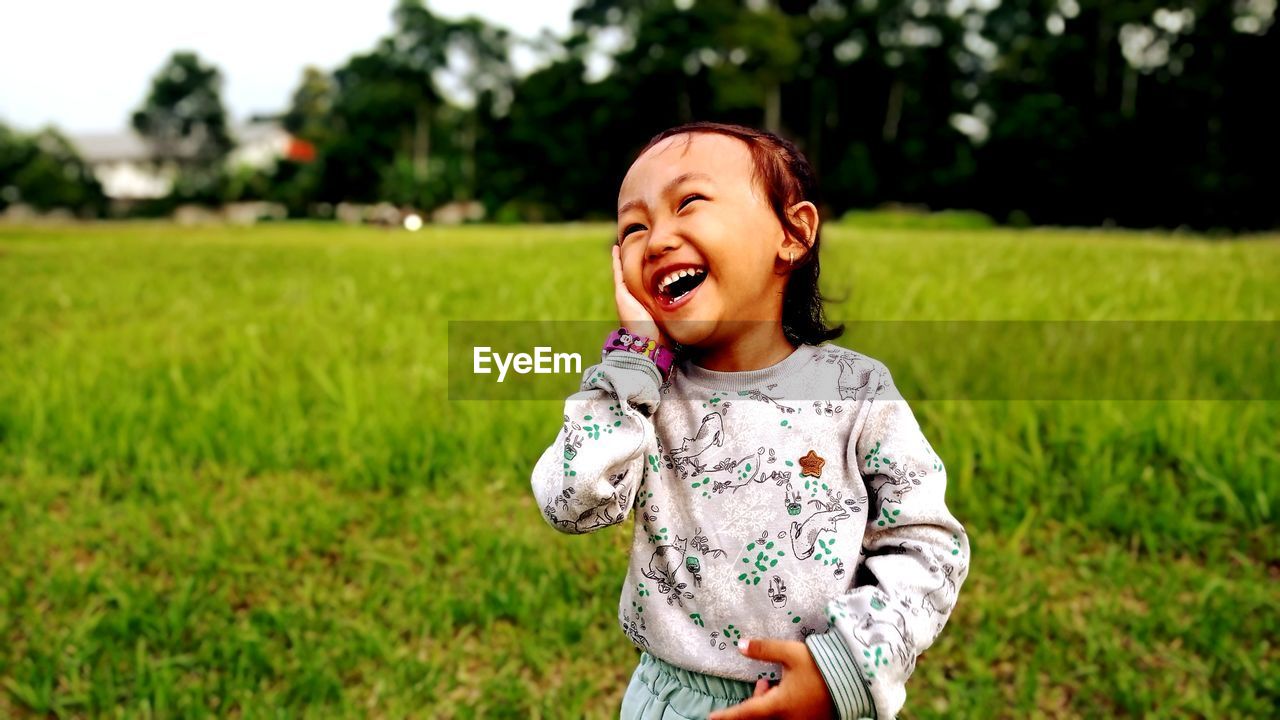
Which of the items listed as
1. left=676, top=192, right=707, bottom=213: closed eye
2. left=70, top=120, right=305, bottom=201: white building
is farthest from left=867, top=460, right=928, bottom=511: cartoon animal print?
left=70, top=120, right=305, bottom=201: white building

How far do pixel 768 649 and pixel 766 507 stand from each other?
0.58 ft

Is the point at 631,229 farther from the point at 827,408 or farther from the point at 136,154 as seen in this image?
A: the point at 136,154

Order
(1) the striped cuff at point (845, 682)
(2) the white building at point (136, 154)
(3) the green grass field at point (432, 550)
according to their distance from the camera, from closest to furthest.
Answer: (1) the striped cuff at point (845, 682) → (3) the green grass field at point (432, 550) → (2) the white building at point (136, 154)

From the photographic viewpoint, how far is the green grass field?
231 cm

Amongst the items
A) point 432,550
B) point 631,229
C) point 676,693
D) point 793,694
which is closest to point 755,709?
point 793,694

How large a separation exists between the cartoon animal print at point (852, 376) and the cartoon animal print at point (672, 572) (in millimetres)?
299

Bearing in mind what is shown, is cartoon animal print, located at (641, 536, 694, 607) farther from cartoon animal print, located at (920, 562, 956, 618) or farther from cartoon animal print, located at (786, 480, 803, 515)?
cartoon animal print, located at (920, 562, 956, 618)

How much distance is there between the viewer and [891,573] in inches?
44.3

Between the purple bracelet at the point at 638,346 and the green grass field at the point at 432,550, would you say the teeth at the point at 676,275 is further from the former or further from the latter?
the green grass field at the point at 432,550

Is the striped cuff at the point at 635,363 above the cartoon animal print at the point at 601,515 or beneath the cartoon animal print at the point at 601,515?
above

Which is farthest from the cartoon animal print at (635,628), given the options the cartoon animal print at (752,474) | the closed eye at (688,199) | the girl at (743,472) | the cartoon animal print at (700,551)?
the closed eye at (688,199)

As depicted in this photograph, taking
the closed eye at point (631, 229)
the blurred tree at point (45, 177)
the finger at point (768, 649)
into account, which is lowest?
the finger at point (768, 649)

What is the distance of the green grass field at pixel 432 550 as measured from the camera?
2.31 metres

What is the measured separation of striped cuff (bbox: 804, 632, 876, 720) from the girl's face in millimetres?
423
